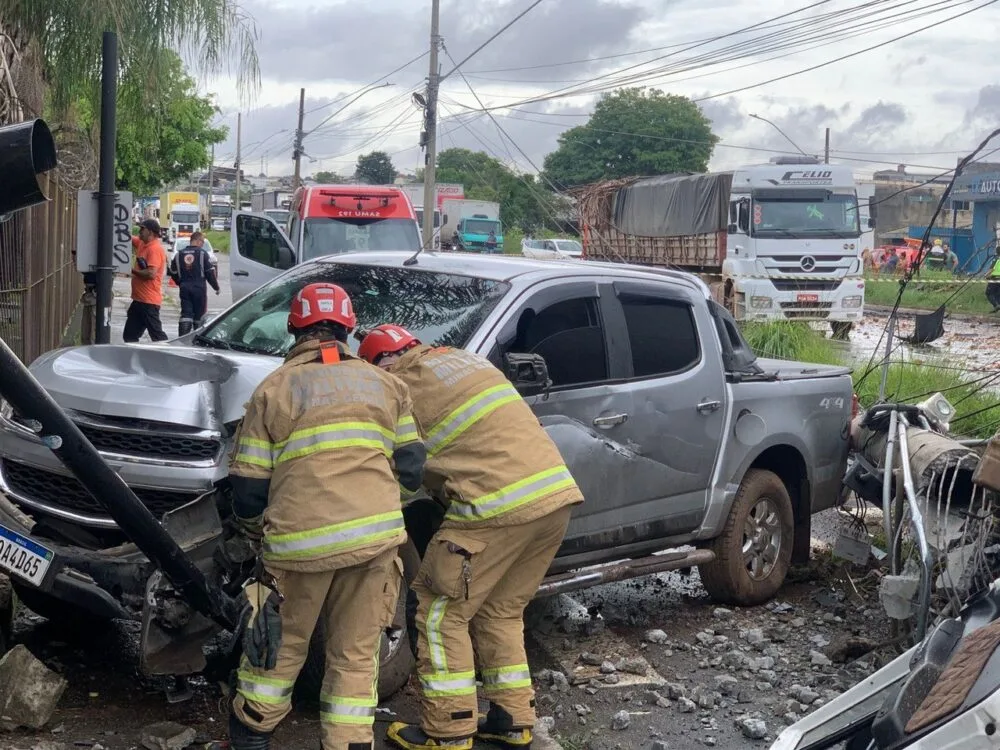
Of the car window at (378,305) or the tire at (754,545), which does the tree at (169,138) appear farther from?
the tire at (754,545)

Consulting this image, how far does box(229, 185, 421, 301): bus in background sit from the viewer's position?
17812mm

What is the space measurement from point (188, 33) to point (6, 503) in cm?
456

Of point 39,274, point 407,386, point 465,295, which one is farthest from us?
point 39,274

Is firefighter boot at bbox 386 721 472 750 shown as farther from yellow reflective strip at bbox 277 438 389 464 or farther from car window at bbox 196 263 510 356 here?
car window at bbox 196 263 510 356

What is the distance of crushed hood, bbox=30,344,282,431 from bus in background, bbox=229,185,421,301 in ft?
41.1

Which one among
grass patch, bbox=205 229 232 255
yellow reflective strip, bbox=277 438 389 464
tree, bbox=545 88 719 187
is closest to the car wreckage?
yellow reflective strip, bbox=277 438 389 464

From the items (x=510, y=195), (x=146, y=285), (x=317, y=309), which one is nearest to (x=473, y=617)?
(x=317, y=309)

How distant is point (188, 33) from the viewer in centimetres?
838

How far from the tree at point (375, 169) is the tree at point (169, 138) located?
204ft

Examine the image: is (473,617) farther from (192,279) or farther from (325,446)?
(192,279)

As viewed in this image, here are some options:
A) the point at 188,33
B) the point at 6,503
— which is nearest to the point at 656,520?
the point at 6,503

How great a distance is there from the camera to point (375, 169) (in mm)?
105000

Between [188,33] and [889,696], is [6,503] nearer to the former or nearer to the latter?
[889,696]

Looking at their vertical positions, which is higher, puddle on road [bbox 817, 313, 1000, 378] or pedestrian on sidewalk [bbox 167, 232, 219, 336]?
pedestrian on sidewalk [bbox 167, 232, 219, 336]
